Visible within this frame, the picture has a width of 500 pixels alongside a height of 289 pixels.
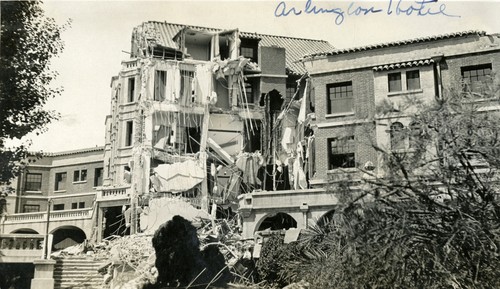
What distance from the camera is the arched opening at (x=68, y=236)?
44.8 metres

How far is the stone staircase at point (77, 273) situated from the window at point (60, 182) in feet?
75.0

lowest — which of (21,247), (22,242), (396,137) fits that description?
(21,247)

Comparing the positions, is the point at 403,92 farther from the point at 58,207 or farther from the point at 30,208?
the point at 30,208

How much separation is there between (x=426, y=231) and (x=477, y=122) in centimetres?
322

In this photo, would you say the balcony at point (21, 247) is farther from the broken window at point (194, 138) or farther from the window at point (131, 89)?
the window at point (131, 89)

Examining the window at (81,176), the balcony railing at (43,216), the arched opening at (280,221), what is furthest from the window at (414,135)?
the window at (81,176)

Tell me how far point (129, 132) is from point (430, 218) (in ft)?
102

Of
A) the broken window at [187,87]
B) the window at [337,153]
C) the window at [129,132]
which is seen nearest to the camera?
the window at [337,153]

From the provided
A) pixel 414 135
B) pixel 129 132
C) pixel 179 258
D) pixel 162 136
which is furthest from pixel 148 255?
pixel 414 135

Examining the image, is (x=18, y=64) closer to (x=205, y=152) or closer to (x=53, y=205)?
(x=205, y=152)

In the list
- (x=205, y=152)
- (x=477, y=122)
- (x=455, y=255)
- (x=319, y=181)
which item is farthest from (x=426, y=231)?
(x=205, y=152)

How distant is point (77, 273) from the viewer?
27891 millimetres

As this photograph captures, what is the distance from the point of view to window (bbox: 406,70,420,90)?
97.0ft

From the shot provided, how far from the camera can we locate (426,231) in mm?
11992
